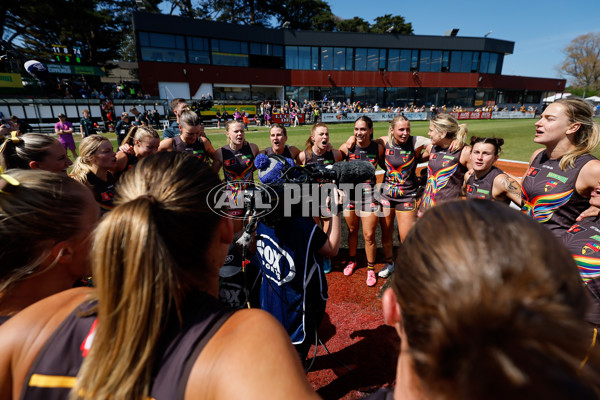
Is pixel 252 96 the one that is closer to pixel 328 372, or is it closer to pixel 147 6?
pixel 147 6

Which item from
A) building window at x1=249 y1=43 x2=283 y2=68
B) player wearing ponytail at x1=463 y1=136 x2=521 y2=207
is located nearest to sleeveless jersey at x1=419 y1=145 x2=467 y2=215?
player wearing ponytail at x1=463 y1=136 x2=521 y2=207

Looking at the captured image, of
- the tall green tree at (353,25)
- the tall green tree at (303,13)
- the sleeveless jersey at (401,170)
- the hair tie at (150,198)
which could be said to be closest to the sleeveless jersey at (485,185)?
the sleeveless jersey at (401,170)

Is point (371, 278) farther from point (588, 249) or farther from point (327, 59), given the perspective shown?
point (327, 59)

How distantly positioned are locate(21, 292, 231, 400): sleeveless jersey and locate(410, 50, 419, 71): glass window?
43.5 meters

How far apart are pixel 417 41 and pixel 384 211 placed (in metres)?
41.2

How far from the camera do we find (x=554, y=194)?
2.45 m

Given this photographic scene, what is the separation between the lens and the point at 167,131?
6.28 metres

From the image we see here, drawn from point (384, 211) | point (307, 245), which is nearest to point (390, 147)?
point (384, 211)

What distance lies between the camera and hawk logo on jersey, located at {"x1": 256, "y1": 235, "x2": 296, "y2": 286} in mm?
1938

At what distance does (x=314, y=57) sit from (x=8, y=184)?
39247 mm

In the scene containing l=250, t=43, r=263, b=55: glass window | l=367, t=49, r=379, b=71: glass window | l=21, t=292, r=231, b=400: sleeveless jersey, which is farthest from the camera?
l=367, t=49, r=379, b=71: glass window

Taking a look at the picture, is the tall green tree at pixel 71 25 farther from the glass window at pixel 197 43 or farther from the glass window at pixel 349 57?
the glass window at pixel 349 57

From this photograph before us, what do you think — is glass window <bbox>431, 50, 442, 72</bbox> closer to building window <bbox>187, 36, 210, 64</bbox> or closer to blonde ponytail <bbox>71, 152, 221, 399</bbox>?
building window <bbox>187, 36, 210, 64</bbox>

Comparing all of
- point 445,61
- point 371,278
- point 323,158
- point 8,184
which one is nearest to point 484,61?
point 445,61
